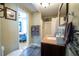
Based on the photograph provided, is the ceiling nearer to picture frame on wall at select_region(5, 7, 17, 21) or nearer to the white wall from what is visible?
the white wall

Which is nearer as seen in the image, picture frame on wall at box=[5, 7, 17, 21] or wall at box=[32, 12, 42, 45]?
picture frame on wall at box=[5, 7, 17, 21]

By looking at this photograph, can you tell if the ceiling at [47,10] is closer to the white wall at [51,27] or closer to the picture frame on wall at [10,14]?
the white wall at [51,27]

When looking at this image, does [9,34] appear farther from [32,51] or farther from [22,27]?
[32,51]

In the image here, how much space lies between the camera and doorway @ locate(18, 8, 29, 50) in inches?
48.5

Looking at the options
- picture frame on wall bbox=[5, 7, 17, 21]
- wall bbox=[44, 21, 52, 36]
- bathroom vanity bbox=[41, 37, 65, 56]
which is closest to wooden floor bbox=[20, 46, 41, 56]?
bathroom vanity bbox=[41, 37, 65, 56]

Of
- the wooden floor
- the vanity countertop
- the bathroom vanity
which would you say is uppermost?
the vanity countertop

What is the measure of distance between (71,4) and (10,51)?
2.92ft

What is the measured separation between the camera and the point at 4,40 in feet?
3.67

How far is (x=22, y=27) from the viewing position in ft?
4.17

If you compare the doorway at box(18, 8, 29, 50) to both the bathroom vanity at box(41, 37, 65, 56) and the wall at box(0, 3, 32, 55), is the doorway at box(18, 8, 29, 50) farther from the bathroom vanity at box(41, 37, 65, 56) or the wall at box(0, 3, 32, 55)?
the bathroom vanity at box(41, 37, 65, 56)

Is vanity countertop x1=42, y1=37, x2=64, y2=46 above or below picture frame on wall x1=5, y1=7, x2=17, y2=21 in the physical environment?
below

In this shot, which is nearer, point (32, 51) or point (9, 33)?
point (9, 33)

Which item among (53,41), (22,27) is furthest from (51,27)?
(22,27)

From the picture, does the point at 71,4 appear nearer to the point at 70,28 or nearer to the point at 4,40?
the point at 70,28
